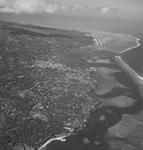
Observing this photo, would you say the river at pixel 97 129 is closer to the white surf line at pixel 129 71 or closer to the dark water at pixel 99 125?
the dark water at pixel 99 125

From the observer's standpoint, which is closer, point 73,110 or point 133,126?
point 133,126

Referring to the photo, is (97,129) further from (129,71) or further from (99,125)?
(129,71)

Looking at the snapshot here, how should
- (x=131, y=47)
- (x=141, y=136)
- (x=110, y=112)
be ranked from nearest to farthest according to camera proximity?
(x=141, y=136)
(x=110, y=112)
(x=131, y=47)

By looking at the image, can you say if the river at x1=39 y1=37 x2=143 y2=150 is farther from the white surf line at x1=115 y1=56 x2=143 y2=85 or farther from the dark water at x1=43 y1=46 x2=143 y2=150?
the white surf line at x1=115 y1=56 x2=143 y2=85

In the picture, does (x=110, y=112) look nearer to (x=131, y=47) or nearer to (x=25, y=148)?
(x=25, y=148)

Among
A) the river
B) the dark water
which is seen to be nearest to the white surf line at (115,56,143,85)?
the dark water

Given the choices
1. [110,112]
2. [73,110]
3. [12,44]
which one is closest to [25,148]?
[73,110]

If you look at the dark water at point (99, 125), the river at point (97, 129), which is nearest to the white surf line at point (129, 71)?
the dark water at point (99, 125)

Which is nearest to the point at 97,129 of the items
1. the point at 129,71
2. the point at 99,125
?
the point at 99,125
